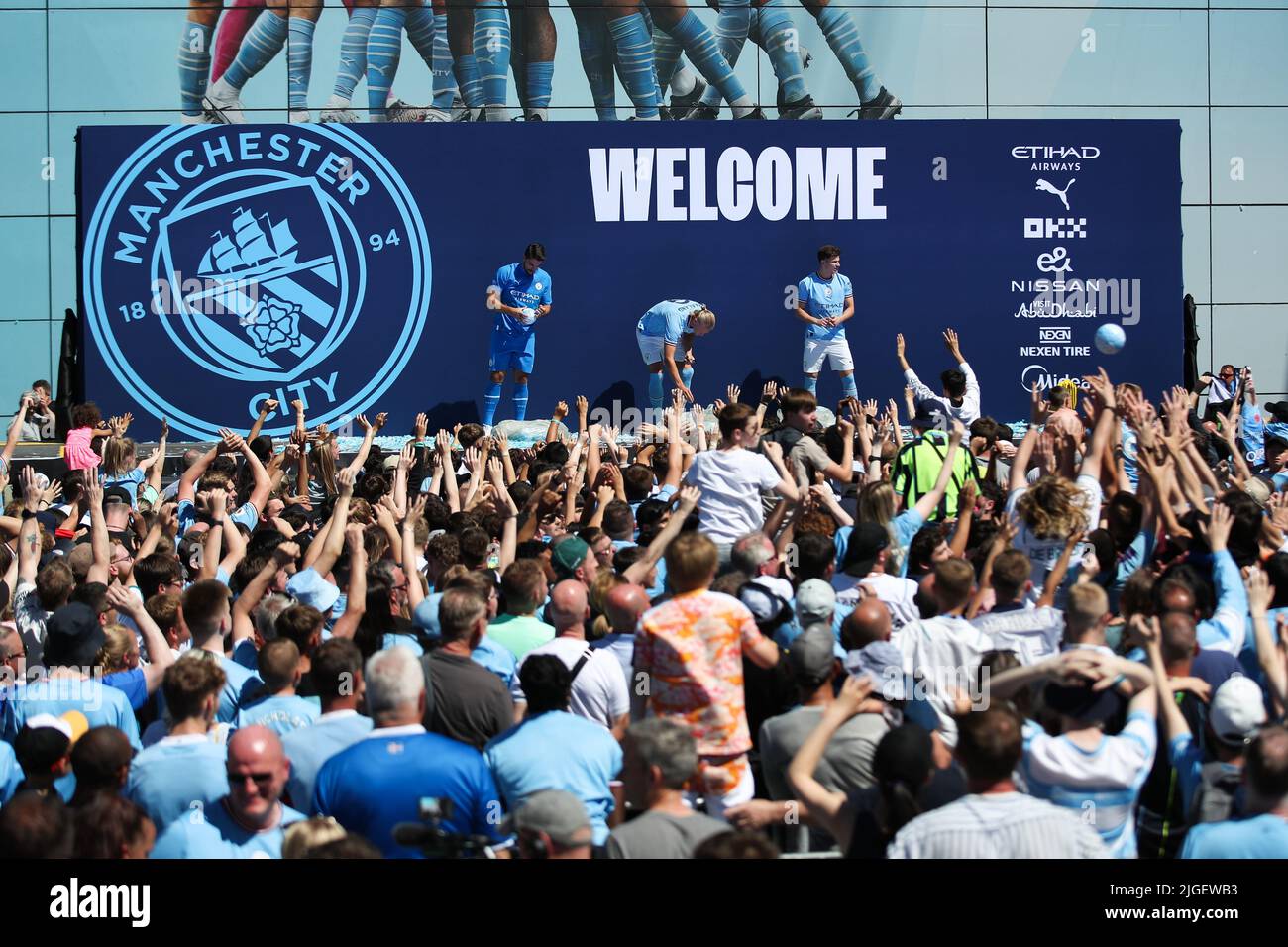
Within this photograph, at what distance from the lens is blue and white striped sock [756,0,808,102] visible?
716 inches

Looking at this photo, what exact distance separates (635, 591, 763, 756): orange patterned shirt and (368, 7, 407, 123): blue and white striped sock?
1388 centimetres

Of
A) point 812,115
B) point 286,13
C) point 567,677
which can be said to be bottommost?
point 567,677

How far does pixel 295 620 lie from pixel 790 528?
8.64 feet

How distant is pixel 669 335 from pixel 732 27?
15.6 ft

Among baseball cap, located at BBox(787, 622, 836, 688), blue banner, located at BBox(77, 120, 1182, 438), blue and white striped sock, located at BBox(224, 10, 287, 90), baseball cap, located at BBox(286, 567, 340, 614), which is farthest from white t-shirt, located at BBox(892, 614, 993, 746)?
blue and white striped sock, located at BBox(224, 10, 287, 90)

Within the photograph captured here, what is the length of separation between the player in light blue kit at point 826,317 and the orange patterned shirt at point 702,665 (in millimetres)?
10453

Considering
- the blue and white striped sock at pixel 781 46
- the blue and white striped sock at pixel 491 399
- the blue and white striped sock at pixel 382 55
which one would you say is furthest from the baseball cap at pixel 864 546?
the blue and white striped sock at pixel 382 55

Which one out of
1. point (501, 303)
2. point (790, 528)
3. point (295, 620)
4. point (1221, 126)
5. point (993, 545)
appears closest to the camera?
point (295, 620)

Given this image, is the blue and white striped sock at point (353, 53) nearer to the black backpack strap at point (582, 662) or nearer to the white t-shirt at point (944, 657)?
the black backpack strap at point (582, 662)

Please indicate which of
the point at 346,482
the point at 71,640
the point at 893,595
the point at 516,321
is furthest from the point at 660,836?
the point at 516,321
